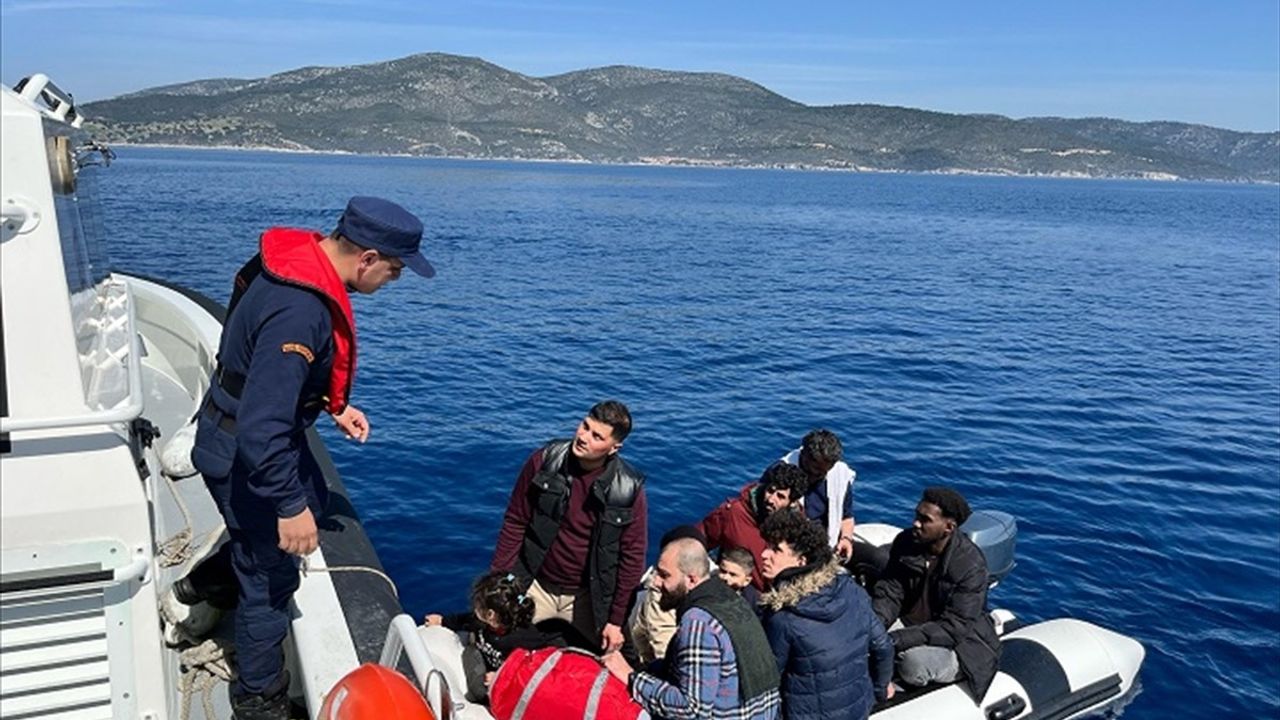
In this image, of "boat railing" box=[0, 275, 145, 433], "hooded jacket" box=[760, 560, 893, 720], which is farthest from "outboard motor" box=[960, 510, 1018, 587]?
"boat railing" box=[0, 275, 145, 433]

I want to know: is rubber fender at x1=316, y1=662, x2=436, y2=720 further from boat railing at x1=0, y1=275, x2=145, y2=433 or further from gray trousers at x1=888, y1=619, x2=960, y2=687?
gray trousers at x1=888, y1=619, x2=960, y2=687

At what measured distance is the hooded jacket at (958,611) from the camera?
5.93m

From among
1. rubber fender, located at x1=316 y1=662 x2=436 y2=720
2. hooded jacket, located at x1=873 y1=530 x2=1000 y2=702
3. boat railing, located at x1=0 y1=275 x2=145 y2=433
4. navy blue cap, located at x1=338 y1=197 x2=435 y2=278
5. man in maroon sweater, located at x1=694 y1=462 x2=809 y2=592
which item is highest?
navy blue cap, located at x1=338 y1=197 x2=435 y2=278

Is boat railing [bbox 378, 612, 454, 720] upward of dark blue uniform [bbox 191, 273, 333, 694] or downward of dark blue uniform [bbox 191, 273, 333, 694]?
downward

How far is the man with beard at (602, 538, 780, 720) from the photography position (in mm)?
4082

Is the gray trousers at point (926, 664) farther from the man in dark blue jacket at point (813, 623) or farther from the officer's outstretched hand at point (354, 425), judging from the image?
the officer's outstretched hand at point (354, 425)

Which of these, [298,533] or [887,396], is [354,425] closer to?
[298,533]

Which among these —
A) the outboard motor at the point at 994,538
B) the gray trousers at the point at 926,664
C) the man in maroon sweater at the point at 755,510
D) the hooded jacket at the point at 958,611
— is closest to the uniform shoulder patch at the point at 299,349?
the man in maroon sweater at the point at 755,510

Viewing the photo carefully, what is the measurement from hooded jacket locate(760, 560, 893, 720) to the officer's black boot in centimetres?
222

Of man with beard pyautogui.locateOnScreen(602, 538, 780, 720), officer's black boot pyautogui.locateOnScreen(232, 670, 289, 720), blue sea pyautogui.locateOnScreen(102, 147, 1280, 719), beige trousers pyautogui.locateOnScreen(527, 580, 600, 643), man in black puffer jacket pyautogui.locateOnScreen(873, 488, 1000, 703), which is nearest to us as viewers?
officer's black boot pyautogui.locateOnScreen(232, 670, 289, 720)

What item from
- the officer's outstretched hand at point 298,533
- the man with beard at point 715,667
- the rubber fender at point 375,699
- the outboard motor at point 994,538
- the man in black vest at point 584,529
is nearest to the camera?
the rubber fender at point 375,699

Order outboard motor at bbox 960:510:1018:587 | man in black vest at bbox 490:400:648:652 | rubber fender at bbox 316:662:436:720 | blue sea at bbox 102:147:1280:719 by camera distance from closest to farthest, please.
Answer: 1. rubber fender at bbox 316:662:436:720
2. man in black vest at bbox 490:400:648:652
3. outboard motor at bbox 960:510:1018:587
4. blue sea at bbox 102:147:1280:719

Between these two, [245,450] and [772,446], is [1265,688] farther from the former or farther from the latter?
[245,450]

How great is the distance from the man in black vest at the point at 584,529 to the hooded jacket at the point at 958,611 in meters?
2.03
